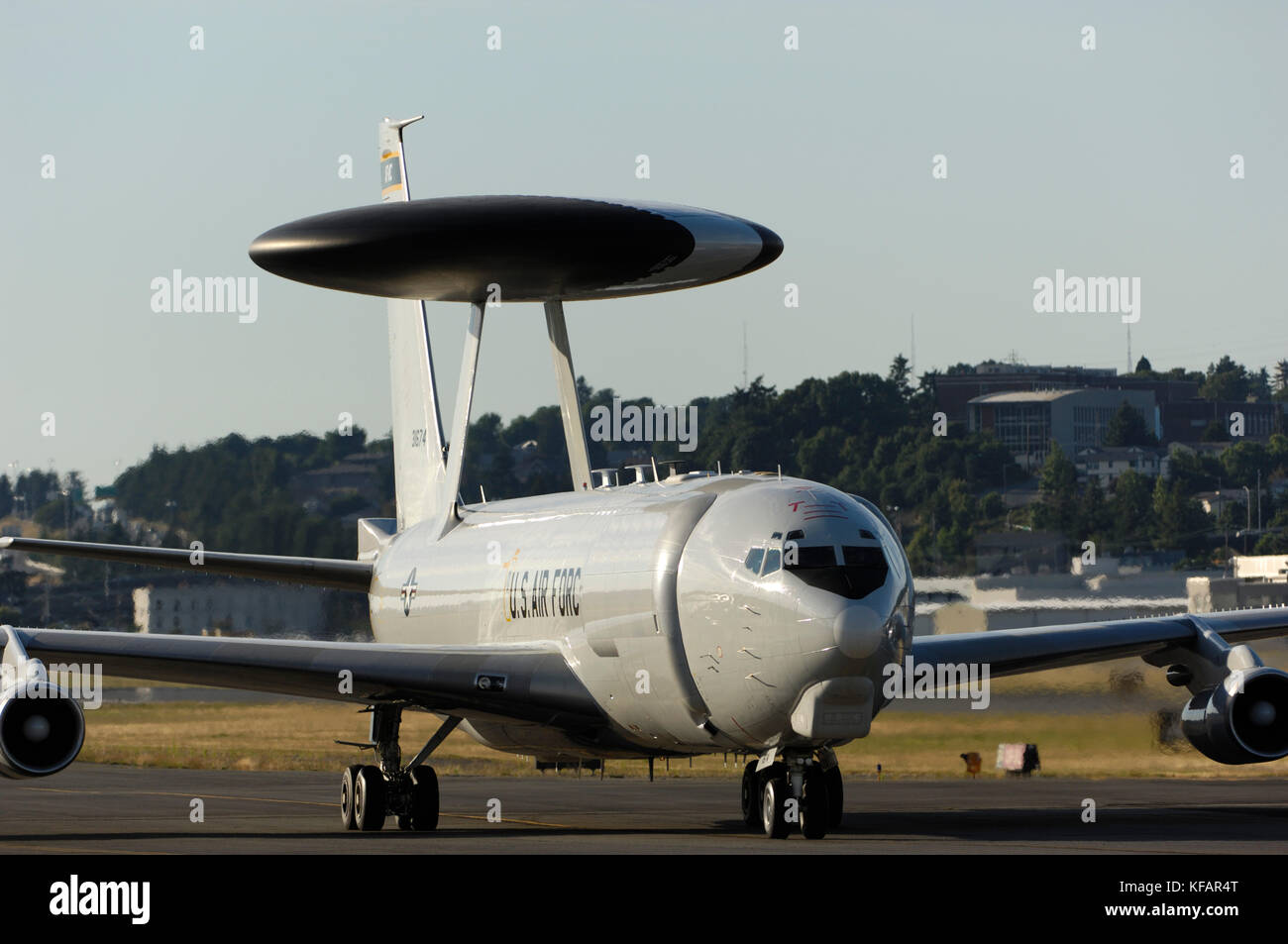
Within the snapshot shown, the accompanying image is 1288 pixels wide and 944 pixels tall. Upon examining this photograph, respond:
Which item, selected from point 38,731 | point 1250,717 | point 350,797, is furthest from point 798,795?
point 38,731

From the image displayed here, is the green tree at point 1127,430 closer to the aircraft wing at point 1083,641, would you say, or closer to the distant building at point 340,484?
the distant building at point 340,484

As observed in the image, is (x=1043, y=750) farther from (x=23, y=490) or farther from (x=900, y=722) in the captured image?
(x=23, y=490)

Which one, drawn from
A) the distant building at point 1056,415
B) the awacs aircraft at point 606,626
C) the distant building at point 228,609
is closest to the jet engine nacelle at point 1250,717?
the awacs aircraft at point 606,626

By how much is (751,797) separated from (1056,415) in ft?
455

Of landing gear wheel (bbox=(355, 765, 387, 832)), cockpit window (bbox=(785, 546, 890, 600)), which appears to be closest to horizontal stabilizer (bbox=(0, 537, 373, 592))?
landing gear wheel (bbox=(355, 765, 387, 832))

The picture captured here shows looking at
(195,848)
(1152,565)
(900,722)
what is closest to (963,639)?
(195,848)

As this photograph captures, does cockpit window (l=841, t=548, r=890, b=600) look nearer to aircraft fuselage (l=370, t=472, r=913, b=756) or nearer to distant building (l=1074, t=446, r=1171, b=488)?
aircraft fuselage (l=370, t=472, r=913, b=756)

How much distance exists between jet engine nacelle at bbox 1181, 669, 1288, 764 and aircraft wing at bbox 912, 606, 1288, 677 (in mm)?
1463

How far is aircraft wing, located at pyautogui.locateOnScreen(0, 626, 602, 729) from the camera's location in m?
24.2

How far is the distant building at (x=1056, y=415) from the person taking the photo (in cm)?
15838

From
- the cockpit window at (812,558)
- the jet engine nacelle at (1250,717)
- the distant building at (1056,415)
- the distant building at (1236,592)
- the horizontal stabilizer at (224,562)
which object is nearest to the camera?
the cockpit window at (812,558)

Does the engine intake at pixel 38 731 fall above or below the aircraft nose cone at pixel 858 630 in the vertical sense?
below
